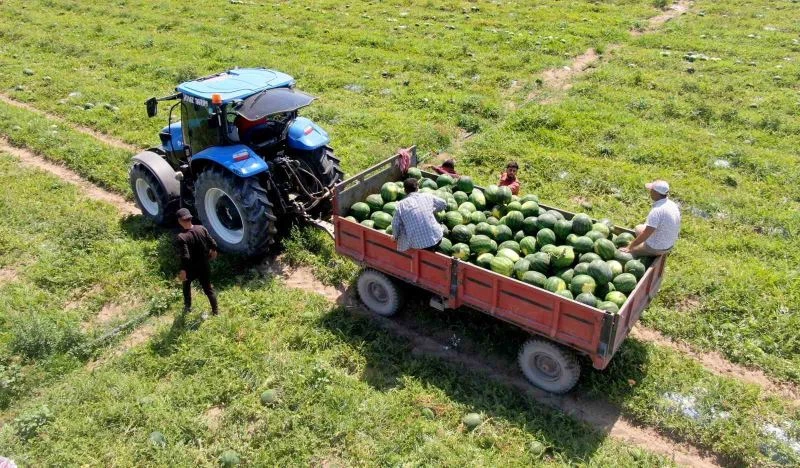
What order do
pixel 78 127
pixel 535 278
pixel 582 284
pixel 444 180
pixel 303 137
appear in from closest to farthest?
pixel 582 284 < pixel 535 278 < pixel 444 180 < pixel 303 137 < pixel 78 127

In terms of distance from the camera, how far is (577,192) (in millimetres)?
10617

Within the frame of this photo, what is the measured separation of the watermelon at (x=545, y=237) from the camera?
22.8 feet

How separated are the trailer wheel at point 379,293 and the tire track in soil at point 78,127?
7200 millimetres

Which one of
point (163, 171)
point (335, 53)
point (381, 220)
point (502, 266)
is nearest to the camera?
point (502, 266)

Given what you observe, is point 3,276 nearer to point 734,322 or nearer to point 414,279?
point 414,279

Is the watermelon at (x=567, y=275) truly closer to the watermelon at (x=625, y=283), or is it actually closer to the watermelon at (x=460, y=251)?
the watermelon at (x=625, y=283)

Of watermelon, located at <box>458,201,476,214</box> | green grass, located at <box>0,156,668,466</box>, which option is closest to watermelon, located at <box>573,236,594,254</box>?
watermelon, located at <box>458,201,476,214</box>

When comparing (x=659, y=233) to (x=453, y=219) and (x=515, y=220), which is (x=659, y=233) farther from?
(x=453, y=219)

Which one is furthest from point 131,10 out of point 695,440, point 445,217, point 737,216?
point 695,440

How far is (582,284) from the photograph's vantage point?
6.18m

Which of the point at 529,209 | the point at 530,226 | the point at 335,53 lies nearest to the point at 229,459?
the point at 530,226

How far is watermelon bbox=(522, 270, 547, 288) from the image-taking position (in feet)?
20.6

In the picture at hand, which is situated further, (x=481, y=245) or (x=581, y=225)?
(x=581, y=225)

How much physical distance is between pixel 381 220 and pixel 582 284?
264 centimetres
